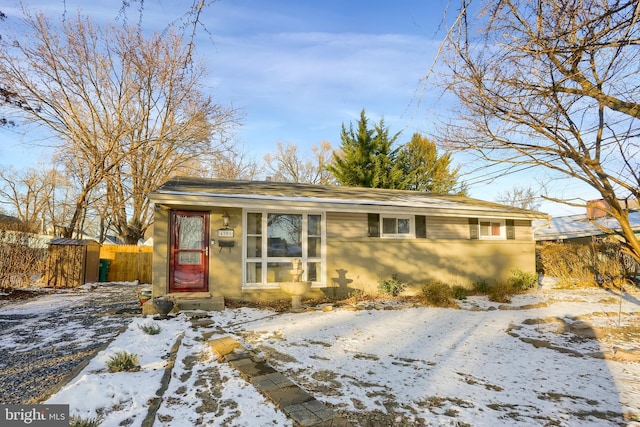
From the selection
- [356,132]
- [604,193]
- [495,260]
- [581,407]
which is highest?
[356,132]

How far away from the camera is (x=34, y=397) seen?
11.1ft

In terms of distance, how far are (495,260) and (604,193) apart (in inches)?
265

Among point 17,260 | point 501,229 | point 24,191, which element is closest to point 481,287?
point 501,229

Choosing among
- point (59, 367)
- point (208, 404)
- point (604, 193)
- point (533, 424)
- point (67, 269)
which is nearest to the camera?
point (533, 424)

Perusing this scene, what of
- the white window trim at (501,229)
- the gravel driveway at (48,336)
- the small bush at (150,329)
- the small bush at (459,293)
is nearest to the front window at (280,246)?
the gravel driveway at (48,336)

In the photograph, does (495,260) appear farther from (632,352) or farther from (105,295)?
(105,295)

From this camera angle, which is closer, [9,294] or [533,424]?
[533,424]

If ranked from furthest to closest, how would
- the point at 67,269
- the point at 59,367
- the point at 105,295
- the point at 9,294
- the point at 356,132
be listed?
the point at 356,132 < the point at 67,269 < the point at 105,295 < the point at 9,294 < the point at 59,367

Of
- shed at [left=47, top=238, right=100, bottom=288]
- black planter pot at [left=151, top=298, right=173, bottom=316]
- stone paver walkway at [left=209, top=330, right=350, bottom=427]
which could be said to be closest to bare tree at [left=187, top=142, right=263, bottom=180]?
shed at [left=47, top=238, right=100, bottom=288]

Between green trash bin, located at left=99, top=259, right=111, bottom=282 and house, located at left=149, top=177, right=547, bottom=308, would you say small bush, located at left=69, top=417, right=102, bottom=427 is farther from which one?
green trash bin, located at left=99, top=259, right=111, bottom=282

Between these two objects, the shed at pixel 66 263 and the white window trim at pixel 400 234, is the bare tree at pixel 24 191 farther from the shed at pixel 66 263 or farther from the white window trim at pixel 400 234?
the white window trim at pixel 400 234

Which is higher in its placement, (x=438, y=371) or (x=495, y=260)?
(x=495, y=260)

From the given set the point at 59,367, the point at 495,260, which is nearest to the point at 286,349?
the point at 59,367

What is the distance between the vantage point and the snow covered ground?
3115mm
